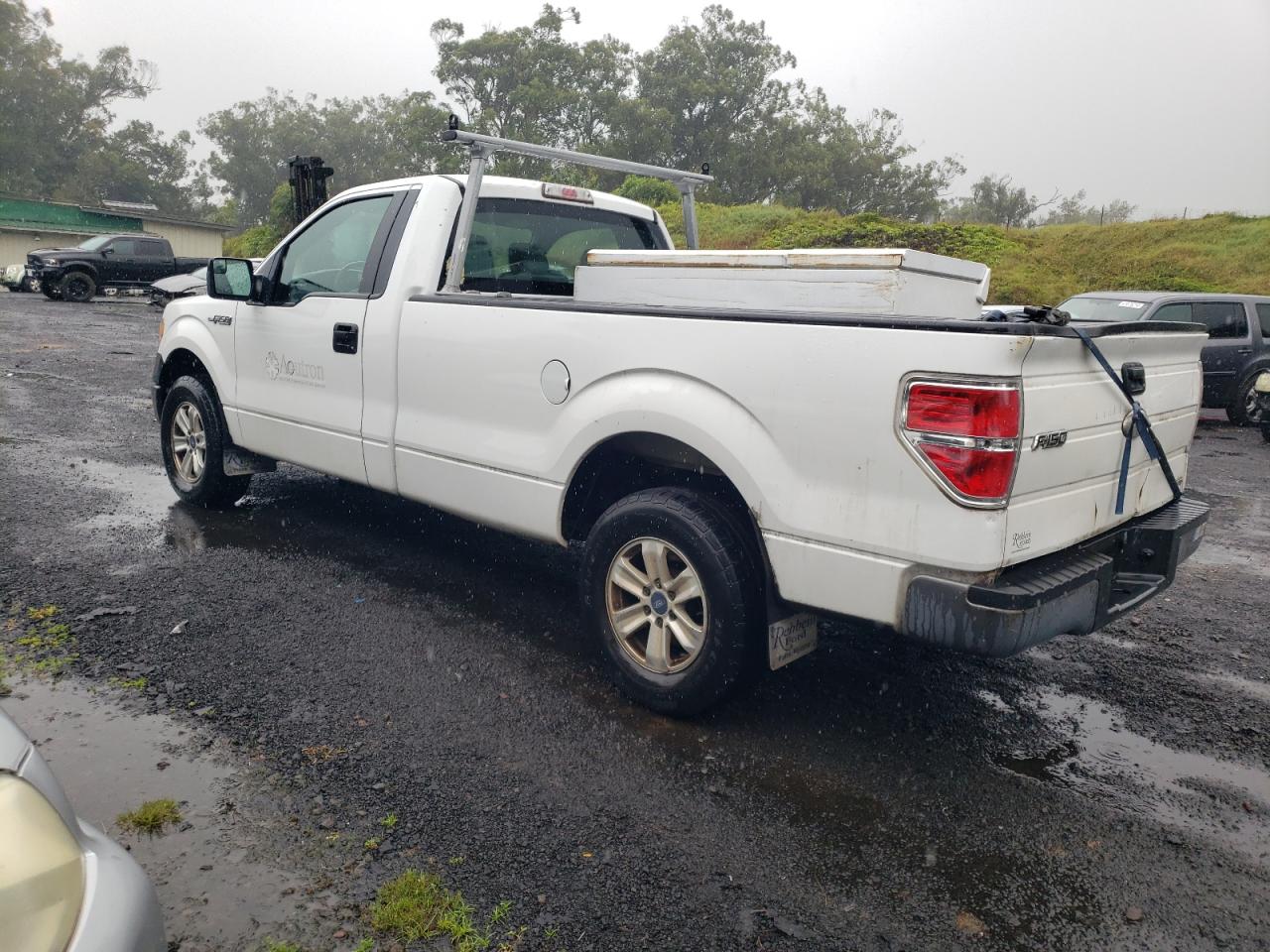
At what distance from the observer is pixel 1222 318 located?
12539mm

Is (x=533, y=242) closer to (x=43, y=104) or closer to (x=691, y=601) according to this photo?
(x=691, y=601)

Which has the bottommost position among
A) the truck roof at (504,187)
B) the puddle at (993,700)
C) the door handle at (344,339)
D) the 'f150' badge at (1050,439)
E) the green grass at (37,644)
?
the puddle at (993,700)

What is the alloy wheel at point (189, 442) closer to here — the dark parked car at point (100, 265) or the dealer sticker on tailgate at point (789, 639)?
the dealer sticker on tailgate at point (789, 639)

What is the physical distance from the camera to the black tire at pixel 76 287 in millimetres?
25922

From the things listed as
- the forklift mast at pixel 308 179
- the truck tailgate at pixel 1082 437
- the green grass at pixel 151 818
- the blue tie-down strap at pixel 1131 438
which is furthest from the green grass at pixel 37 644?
the forklift mast at pixel 308 179

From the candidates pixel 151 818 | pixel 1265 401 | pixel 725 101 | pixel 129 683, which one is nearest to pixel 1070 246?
pixel 1265 401

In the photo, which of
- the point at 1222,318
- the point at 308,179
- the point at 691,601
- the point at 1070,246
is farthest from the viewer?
the point at 1070,246

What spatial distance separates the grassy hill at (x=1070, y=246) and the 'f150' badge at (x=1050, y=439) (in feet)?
57.4

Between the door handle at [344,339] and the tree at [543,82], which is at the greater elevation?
the tree at [543,82]

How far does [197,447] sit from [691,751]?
4.06 m

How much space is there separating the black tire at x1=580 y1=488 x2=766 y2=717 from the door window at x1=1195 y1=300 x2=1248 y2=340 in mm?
11587

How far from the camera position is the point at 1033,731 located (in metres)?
3.62

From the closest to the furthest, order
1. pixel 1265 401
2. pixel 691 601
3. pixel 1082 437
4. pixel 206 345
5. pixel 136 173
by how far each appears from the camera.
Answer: pixel 1082 437
pixel 691 601
pixel 206 345
pixel 1265 401
pixel 136 173

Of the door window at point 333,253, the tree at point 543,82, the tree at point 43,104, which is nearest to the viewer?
the door window at point 333,253
